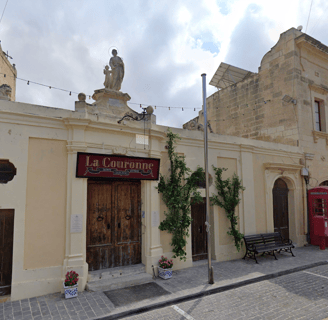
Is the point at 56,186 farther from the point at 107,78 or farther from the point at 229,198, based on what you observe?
the point at 229,198

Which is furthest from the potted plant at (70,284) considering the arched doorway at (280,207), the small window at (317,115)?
Result: the small window at (317,115)

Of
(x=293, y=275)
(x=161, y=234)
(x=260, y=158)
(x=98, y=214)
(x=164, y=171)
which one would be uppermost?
(x=260, y=158)

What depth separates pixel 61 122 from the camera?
5.97 metres

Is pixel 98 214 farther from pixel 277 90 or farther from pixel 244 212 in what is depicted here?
pixel 277 90

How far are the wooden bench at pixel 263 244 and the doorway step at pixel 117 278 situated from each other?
11.8 feet

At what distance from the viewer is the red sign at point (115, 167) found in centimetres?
602

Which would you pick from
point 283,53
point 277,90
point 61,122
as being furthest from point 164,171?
point 283,53

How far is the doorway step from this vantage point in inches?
228

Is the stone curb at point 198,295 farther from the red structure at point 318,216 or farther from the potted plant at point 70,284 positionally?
the red structure at point 318,216

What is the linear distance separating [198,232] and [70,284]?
4210 millimetres

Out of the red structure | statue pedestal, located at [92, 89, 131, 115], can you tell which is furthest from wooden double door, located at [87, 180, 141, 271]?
the red structure

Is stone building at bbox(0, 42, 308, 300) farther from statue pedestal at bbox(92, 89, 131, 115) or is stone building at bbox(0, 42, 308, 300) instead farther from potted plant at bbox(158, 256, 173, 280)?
potted plant at bbox(158, 256, 173, 280)

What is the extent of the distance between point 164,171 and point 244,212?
3.40 metres

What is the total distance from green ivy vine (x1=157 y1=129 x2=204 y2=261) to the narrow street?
1835mm
